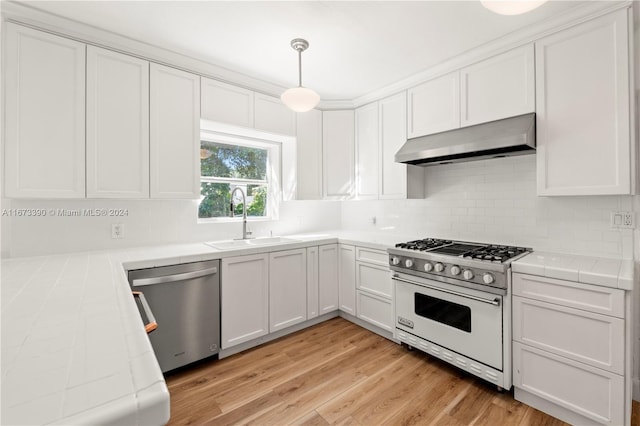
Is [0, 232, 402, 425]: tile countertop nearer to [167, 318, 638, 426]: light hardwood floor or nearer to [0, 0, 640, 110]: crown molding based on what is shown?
[167, 318, 638, 426]: light hardwood floor

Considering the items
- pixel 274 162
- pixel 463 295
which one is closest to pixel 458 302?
pixel 463 295

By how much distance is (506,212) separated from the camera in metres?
2.60

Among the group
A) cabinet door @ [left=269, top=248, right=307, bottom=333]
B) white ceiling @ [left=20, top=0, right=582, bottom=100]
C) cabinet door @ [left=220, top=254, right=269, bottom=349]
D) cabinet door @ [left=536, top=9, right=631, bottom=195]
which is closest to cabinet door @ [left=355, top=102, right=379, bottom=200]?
white ceiling @ [left=20, top=0, right=582, bottom=100]

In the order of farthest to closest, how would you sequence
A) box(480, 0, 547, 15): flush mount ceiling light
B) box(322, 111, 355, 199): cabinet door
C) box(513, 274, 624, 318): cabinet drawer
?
box(322, 111, 355, 199): cabinet door, box(513, 274, 624, 318): cabinet drawer, box(480, 0, 547, 15): flush mount ceiling light

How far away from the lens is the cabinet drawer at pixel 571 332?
5.29ft

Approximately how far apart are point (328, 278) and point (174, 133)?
198 centimetres

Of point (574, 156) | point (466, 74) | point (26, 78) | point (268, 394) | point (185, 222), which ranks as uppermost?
point (466, 74)

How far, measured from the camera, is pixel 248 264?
257 centimetres

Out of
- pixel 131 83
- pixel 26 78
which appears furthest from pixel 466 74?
pixel 26 78

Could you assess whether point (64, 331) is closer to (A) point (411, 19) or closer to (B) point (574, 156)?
(A) point (411, 19)

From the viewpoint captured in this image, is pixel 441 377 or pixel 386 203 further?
pixel 386 203

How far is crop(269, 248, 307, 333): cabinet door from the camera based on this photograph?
2737mm

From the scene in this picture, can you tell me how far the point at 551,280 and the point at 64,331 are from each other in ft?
7.54

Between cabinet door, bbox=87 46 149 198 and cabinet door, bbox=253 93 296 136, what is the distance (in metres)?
0.98
